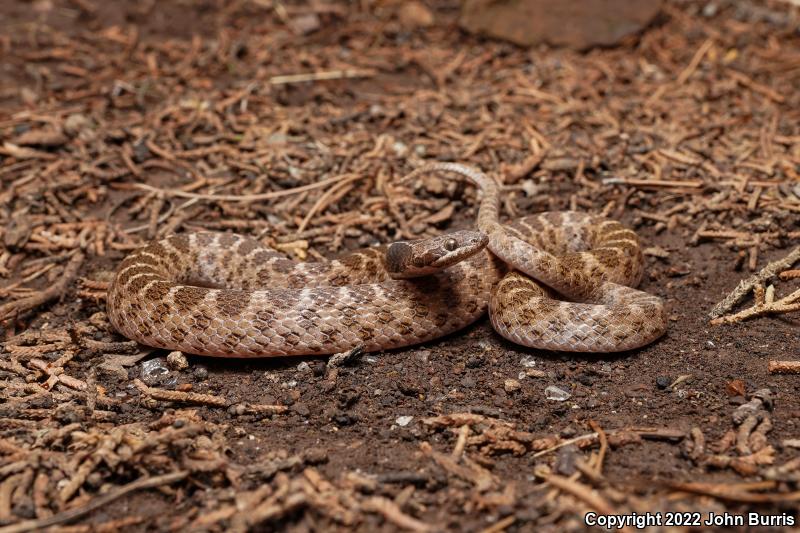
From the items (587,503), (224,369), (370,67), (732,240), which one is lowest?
(224,369)

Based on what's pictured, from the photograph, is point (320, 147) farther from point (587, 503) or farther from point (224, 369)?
point (587, 503)

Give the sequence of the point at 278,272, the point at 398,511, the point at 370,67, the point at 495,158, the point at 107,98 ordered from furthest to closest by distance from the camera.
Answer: the point at 370,67
the point at 107,98
the point at 495,158
the point at 278,272
the point at 398,511

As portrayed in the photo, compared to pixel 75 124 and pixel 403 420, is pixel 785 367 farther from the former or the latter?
pixel 75 124

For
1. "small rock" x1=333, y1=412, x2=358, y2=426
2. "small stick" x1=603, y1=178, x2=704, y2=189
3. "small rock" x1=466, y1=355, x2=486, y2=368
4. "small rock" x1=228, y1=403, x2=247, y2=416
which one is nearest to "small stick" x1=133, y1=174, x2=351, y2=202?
"small stick" x1=603, y1=178, x2=704, y2=189

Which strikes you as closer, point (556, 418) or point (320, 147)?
point (556, 418)

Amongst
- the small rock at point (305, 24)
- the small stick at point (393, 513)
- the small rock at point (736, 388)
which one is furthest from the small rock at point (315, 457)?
the small rock at point (305, 24)

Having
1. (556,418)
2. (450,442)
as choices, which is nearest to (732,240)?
(556,418)
